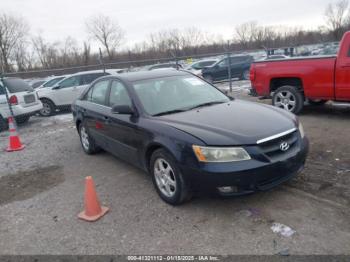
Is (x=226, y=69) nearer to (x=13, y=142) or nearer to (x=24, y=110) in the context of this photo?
(x=24, y=110)

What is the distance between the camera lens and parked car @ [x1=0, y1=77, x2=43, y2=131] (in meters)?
10.2

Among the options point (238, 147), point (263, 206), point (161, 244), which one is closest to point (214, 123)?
point (238, 147)

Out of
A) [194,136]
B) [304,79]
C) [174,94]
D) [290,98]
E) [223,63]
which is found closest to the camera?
[194,136]

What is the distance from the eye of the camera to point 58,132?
9039 millimetres

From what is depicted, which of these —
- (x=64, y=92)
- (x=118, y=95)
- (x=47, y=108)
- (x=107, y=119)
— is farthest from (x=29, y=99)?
(x=118, y=95)

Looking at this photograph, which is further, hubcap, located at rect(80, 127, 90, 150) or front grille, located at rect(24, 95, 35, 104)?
front grille, located at rect(24, 95, 35, 104)

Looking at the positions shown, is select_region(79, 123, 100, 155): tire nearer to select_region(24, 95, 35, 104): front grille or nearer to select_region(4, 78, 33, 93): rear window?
select_region(24, 95, 35, 104): front grille

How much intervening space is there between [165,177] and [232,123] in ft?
3.40

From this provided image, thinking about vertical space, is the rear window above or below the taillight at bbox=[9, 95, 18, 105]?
above

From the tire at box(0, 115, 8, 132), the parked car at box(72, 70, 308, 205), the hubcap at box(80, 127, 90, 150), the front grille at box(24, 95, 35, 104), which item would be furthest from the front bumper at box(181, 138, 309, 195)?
the tire at box(0, 115, 8, 132)

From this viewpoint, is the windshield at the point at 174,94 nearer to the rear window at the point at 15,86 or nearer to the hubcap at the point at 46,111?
the rear window at the point at 15,86

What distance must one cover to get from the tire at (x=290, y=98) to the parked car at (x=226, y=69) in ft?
35.6

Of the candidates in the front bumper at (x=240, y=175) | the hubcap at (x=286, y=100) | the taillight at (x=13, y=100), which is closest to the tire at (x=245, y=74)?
the hubcap at (x=286, y=100)

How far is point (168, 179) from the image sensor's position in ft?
12.3
